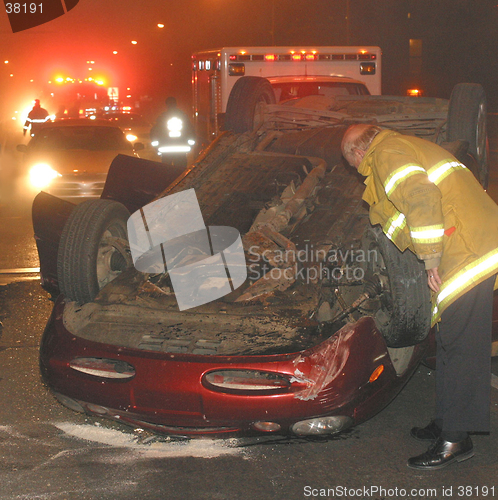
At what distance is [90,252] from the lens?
4.74m

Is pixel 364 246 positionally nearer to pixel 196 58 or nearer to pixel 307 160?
pixel 307 160

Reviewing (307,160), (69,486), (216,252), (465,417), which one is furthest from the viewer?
(307,160)

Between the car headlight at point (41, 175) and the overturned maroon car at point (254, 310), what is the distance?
468cm

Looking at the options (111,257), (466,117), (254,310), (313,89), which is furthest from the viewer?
(313,89)

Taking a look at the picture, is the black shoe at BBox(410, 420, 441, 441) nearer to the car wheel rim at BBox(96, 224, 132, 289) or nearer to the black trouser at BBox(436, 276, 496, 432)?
the black trouser at BBox(436, 276, 496, 432)

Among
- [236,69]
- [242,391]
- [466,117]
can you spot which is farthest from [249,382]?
[236,69]

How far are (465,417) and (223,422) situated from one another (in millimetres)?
1236

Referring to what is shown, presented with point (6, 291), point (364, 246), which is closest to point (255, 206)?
point (364, 246)

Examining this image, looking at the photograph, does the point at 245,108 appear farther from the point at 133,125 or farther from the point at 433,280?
the point at 133,125

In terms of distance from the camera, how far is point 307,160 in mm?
5773

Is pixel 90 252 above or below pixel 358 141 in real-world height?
below

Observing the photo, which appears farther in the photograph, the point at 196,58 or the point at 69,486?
the point at 196,58

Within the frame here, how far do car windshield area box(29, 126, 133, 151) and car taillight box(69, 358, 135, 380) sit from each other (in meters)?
7.61

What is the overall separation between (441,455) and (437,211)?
49.2 inches
